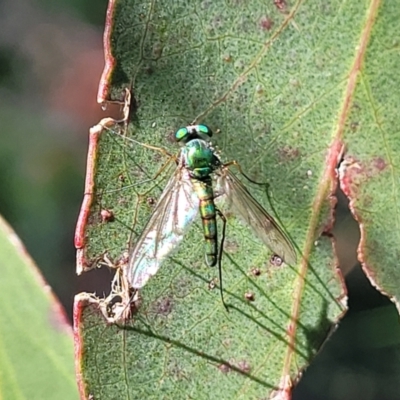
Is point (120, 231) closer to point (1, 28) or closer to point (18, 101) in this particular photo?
point (18, 101)

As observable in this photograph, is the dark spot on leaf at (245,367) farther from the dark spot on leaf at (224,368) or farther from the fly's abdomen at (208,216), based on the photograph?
the fly's abdomen at (208,216)

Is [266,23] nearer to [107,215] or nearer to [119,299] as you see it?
[107,215]

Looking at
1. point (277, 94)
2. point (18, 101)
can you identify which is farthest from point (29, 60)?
point (277, 94)

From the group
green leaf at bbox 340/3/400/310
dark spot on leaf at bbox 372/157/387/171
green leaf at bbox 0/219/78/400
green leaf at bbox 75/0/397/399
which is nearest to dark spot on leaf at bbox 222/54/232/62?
green leaf at bbox 75/0/397/399

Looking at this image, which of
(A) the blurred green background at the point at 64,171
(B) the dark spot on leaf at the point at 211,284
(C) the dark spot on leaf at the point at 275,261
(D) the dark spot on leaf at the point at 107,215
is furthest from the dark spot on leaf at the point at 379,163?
(A) the blurred green background at the point at 64,171

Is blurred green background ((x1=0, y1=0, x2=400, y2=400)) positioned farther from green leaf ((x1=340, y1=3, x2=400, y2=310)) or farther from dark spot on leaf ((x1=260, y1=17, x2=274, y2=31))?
dark spot on leaf ((x1=260, y1=17, x2=274, y2=31))

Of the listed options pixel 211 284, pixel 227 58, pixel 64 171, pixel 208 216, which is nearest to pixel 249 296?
pixel 211 284
